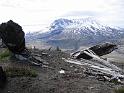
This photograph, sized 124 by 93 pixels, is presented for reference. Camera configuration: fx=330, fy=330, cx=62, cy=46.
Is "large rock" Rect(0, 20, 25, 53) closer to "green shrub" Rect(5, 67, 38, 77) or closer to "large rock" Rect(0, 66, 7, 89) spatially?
"green shrub" Rect(5, 67, 38, 77)

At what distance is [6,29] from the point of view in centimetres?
2253

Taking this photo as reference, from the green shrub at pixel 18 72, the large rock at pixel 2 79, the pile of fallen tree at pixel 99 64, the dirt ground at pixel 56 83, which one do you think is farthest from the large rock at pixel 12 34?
the large rock at pixel 2 79

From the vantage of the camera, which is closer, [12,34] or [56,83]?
[56,83]

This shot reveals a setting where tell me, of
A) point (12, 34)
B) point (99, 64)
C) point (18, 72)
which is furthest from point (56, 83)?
point (99, 64)

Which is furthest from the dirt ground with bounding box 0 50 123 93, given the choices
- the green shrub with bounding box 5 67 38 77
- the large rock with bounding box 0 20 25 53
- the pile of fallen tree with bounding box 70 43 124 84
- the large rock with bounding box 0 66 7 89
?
the large rock with bounding box 0 20 25 53

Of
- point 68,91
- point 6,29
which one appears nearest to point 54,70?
point 6,29

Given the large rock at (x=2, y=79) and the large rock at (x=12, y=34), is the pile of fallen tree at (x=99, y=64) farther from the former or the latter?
the large rock at (x=2, y=79)

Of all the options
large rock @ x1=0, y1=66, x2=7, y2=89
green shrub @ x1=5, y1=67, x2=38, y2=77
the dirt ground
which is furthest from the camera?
green shrub @ x1=5, y1=67, x2=38, y2=77

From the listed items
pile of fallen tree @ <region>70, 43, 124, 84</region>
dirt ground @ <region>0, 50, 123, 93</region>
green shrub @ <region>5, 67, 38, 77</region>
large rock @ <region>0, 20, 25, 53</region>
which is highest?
large rock @ <region>0, 20, 25, 53</region>

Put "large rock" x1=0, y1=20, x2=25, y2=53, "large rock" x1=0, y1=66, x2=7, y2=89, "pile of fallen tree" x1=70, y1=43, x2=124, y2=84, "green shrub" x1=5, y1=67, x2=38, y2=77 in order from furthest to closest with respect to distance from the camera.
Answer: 1. "large rock" x1=0, y1=20, x2=25, y2=53
2. "pile of fallen tree" x1=70, y1=43, x2=124, y2=84
3. "green shrub" x1=5, y1=67, x2=38, y2=77
4. "large rock" x1=0, y1=66, x2=7, y2=89

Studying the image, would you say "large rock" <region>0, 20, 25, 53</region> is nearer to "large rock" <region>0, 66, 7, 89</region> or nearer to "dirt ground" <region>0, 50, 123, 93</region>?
"dirt ground" <region>0, 50, 123, 93</region>

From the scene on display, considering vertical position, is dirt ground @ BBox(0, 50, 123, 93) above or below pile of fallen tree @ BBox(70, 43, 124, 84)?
above

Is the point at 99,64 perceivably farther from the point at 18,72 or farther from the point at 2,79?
the point at 2,79

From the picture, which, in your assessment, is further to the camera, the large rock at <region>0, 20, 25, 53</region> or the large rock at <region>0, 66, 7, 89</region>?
the large rock at <region>0, 20, 25, 53</region>
